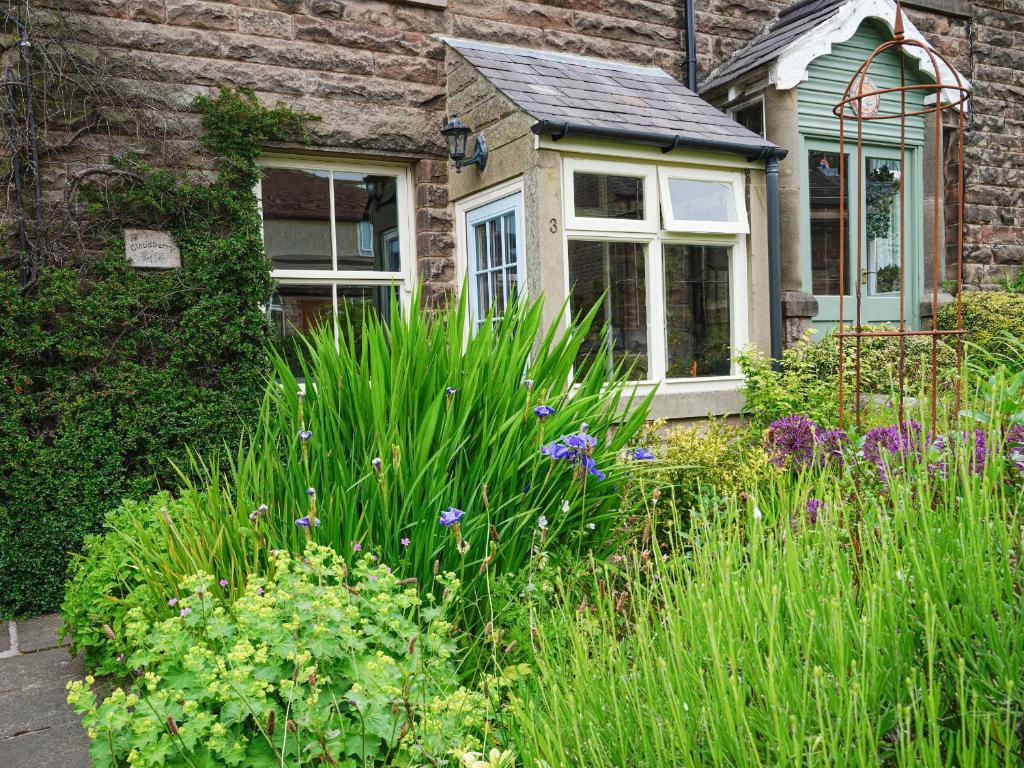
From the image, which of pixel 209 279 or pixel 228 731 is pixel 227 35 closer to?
pixel 209 279

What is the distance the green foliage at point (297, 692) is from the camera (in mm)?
1639

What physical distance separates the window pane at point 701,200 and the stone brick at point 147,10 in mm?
3384

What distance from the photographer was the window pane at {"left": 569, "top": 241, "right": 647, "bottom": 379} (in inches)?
213

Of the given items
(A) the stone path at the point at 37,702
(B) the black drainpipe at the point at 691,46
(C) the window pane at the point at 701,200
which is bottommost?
(A) the stone path at the point at 37,702

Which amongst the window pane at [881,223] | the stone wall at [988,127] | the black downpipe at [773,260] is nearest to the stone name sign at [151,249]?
the black downpipe at [773,260]

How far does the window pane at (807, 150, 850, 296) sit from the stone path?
6091mm

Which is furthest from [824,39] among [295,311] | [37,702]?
[37,702]

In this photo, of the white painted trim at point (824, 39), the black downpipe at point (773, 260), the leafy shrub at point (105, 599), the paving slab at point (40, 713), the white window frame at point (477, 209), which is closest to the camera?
the paving slab at point (40, 713)

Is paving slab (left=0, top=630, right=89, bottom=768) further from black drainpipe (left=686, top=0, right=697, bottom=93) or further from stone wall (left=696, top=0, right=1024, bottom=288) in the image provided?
stone wall (left=696, top=0, right=1024, bottom=288)

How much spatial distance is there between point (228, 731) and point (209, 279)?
3.54m

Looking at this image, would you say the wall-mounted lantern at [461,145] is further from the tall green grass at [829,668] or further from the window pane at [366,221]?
the tall green grass at [829,668]

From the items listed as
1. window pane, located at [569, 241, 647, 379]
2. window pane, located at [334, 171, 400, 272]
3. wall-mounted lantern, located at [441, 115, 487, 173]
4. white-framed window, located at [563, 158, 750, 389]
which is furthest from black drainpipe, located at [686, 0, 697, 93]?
window pane, located at [334, 171, 400, 272]

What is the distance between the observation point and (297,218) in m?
5.50

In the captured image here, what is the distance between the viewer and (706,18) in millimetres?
6875
